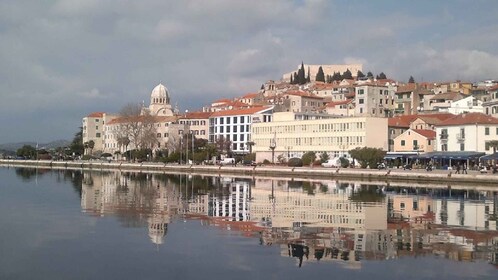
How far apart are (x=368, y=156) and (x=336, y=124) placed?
12352 millimetres

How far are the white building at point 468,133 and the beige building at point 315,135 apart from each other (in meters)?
10.5

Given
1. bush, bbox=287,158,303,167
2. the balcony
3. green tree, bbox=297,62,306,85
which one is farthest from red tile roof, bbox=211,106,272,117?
green tree, bbox=297,62,306,85

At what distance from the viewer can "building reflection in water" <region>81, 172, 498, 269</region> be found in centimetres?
1891

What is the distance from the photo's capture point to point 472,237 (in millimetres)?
21688

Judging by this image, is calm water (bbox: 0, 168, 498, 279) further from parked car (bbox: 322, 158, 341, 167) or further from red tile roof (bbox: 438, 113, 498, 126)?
parked car (bbox: 322, 158, 341, 167)

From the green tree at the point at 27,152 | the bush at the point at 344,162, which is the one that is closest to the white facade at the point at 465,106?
the bush at the point at 344,162

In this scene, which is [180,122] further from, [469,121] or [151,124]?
[469,121]

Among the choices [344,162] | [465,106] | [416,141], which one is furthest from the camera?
[465,106]

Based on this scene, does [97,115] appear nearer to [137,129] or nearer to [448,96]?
[137,129]

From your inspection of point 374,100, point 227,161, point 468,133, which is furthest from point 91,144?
point 468,133

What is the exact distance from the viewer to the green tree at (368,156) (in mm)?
75250

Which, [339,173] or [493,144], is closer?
[493,144]

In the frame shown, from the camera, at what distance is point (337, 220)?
26.4 metres

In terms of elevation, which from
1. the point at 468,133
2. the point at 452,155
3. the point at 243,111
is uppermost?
the point at 243,111
